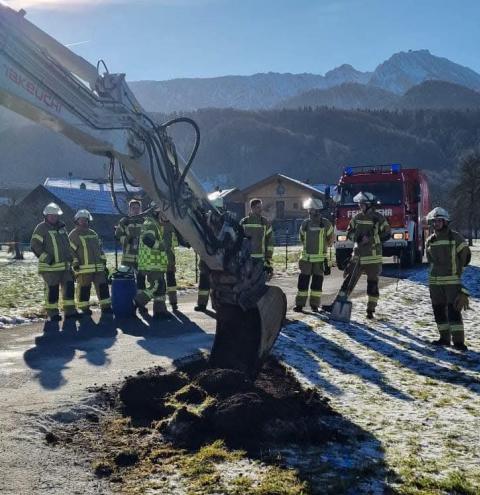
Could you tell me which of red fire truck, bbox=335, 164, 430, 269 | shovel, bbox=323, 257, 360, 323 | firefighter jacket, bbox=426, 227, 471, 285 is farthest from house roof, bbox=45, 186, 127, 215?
firefighter jacket, bbox=426, 227, 471, 285

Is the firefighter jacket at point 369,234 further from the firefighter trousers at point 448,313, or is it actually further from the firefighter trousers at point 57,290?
the firefighter trousers at point 57,290

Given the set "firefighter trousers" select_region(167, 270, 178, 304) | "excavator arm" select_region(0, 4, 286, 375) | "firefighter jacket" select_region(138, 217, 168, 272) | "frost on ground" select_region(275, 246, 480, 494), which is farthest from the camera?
"firefighter trousers" select_region(167, 270, 178, 304)

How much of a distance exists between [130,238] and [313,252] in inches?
147

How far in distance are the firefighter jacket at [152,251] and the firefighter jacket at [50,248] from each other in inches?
50.2

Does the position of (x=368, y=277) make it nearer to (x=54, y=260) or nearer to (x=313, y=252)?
(x=313, y=252)

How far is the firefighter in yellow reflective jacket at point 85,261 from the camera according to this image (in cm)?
1058

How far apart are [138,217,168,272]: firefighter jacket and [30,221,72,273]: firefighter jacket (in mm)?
1276

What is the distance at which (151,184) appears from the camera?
5.86 metres

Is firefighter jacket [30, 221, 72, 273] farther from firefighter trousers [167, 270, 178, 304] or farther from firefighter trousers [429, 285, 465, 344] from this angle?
firefighter trousers [429, 285, 465, 344]

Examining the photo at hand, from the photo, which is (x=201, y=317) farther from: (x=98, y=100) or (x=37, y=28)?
(x=37, y=28)

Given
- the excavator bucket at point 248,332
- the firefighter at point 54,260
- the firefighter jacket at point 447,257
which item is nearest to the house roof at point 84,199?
the firefighter at point 54,260

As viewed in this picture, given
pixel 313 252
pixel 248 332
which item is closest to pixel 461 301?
pixel 313 252

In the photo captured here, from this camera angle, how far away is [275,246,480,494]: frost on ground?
443cm

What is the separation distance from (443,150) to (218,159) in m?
Answer: 44.3
